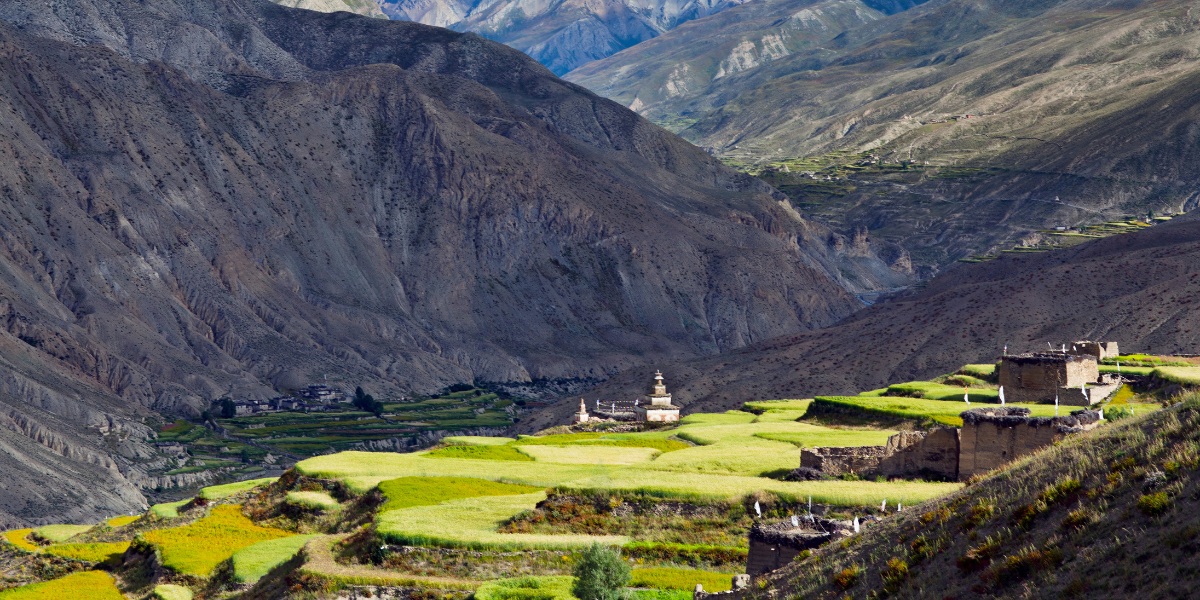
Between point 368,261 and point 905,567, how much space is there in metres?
159

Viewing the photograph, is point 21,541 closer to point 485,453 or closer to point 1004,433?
point 485,453

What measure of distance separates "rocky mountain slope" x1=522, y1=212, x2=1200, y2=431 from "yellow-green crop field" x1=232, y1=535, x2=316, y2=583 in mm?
46202

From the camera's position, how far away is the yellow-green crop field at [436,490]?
36.6 m

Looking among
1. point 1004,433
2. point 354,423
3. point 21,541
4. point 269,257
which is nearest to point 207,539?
point 21,541

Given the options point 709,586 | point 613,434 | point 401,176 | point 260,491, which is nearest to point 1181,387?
point 709,586

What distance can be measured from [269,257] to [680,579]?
141768 mm

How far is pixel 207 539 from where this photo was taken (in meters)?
40.6

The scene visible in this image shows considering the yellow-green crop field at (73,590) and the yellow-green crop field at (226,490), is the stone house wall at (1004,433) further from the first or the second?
the yellow-green crop field at (226,490)

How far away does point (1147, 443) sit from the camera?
17688 millimetres

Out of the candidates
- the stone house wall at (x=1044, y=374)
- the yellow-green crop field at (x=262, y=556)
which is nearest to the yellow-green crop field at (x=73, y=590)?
the yellow-green crop field at (x=262, y=556)

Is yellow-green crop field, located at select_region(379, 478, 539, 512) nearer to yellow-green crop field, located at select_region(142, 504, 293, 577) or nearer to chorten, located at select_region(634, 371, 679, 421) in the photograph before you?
yellow-green crop field, located at select_region(142, 504, 293, 577)

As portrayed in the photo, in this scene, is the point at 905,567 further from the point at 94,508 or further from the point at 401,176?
the point at 401,176

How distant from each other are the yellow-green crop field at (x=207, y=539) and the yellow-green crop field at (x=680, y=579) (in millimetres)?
13858

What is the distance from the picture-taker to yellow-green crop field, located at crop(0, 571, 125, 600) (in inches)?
1460
